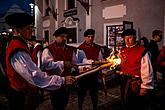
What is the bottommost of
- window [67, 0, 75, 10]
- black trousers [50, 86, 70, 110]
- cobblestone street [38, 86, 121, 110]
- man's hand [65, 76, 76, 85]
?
cobblestone street [38, 86, 121, 110]

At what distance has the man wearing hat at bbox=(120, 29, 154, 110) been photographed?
466cm

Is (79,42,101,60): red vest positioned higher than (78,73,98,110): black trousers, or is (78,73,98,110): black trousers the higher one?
(79,42,101,60): red vest

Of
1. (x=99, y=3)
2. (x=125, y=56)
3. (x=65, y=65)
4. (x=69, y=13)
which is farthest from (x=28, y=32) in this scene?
(x=69, y=13)

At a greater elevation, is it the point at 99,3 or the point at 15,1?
the point at 15,1

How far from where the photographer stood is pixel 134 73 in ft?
15.9

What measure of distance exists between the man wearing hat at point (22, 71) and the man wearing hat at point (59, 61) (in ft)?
5.20

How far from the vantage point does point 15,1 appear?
29.3 m

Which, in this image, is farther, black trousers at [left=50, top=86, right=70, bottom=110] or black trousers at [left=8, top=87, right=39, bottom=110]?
black trousers at [left=50, top=86, right=70, bottom=110]

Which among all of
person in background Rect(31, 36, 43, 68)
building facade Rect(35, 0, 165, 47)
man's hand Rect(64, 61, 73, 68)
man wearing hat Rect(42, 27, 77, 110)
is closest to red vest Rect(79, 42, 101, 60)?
man wearing hat Rect(42, 27, 77, 110)

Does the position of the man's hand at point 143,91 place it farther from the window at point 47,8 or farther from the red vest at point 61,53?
the window at point 47,8

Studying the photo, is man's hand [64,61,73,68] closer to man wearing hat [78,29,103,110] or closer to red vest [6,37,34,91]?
man wearing hat [78,29,103,110]

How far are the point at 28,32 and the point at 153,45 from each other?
4.81m

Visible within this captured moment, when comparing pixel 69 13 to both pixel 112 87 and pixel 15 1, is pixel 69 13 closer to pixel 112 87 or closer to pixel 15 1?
pixel 112 87

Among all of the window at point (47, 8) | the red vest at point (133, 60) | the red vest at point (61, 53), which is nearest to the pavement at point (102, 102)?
the red vest at point (61, 53)
